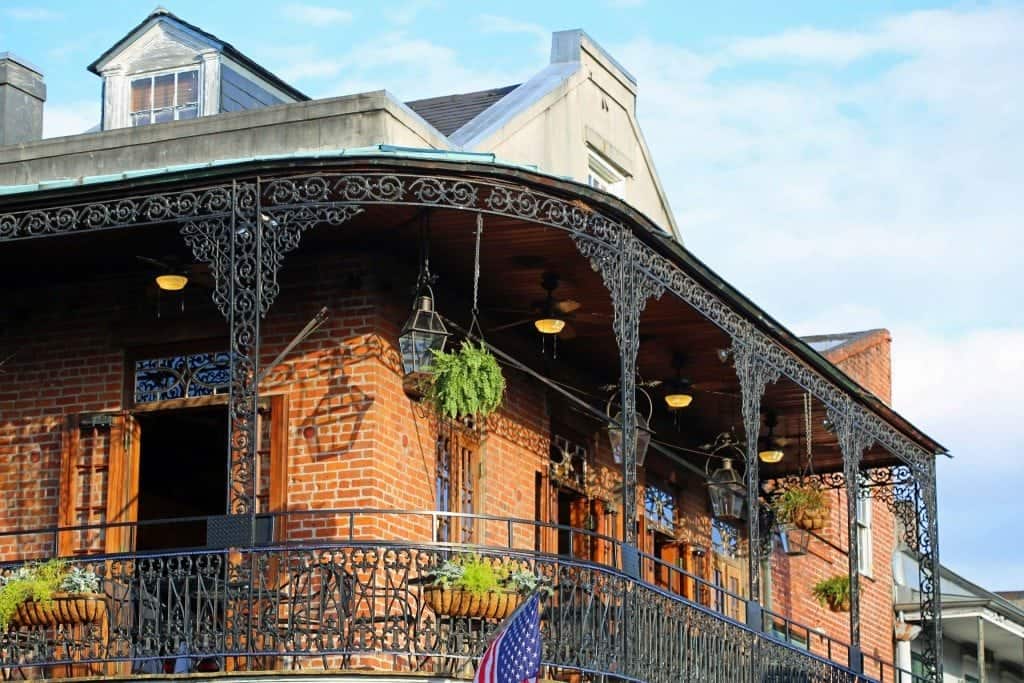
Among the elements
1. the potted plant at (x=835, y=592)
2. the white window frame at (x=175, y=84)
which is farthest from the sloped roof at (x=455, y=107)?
the potted plant at (x=835, y=592)

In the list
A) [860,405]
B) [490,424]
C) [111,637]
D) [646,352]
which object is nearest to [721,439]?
[860,405]

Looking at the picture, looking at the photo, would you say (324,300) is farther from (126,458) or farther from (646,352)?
(646,352)

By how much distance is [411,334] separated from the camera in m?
14.6

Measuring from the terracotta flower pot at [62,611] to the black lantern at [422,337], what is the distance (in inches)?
112

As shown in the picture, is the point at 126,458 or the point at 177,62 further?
the point at 177,62

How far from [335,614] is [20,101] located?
6971mm

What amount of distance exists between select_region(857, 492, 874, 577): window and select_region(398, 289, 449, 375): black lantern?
1269cm

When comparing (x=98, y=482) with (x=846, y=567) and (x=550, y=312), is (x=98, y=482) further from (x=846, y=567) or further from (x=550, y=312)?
(x=846, y=567)

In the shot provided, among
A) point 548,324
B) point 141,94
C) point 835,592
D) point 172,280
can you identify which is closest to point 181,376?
point 172,280

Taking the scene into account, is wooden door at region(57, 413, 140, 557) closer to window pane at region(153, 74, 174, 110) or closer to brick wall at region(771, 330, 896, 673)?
window pane at region(153, 74, 174, 110)

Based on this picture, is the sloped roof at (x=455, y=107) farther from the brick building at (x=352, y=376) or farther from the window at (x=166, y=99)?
the window at (x=166, y=99)

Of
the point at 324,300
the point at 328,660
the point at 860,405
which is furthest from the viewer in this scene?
the point at 860,405

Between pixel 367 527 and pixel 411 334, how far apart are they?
147 cm

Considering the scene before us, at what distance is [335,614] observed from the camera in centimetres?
1405
